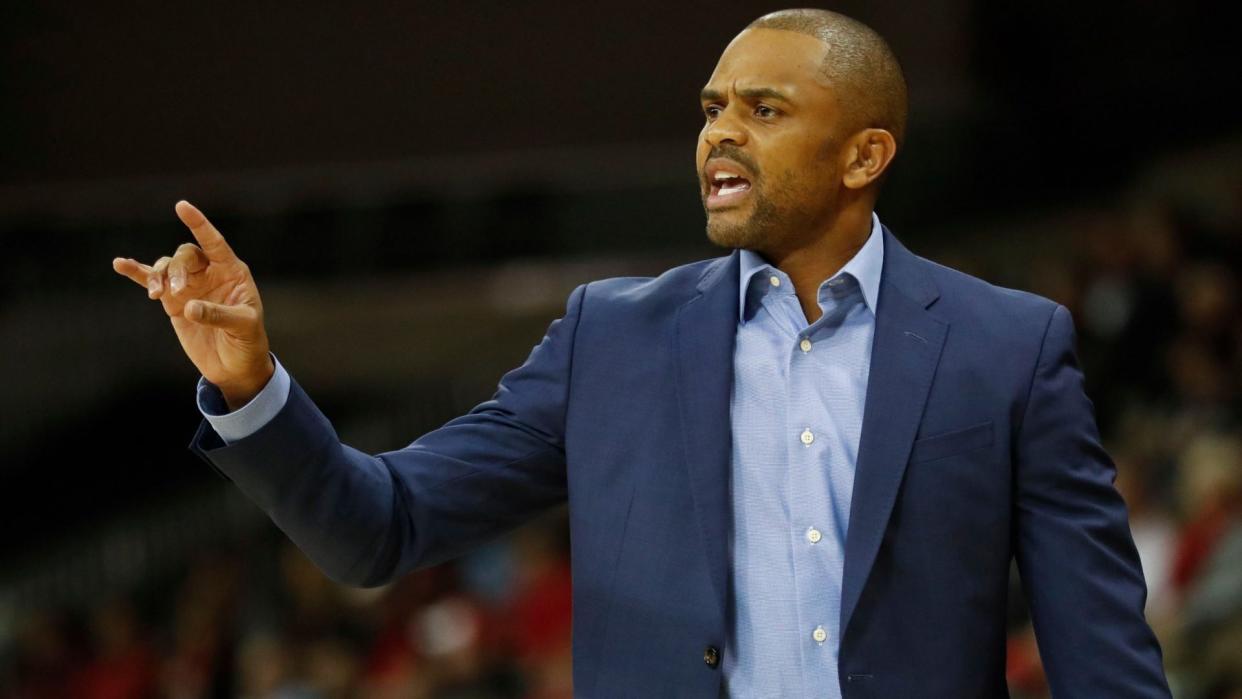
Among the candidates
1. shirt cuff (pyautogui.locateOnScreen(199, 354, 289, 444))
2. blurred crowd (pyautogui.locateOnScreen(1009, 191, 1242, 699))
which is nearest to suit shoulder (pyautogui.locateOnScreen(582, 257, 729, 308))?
shirt cuff (pyautogui.locateOnScreen(199, 354, 289, 444))

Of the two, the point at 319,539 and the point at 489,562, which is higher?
the point at 319,539

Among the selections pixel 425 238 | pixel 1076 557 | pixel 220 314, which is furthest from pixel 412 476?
pixel 425 238

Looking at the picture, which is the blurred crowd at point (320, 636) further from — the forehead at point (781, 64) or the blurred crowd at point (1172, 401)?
the forehead at point (781, 64)

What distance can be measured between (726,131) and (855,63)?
0.21m

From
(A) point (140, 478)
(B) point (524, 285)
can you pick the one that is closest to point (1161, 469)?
(B) point (524, 285)

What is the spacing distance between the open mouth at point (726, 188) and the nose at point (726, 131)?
43 millimetres

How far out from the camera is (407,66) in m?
12.6

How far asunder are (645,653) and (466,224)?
929cm

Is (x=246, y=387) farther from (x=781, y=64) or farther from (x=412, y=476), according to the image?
(x=781, y=64)

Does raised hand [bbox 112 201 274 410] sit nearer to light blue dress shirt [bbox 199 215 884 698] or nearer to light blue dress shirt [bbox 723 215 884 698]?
light blue dress shirt [bbox 199 215 884 698]

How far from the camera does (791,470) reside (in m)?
2.24


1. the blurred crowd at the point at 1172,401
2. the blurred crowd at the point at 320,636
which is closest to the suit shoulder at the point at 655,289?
the blurred crowd at the point at 1172,401

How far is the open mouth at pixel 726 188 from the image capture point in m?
2.32

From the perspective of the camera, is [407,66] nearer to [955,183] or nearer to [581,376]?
[955,183]
